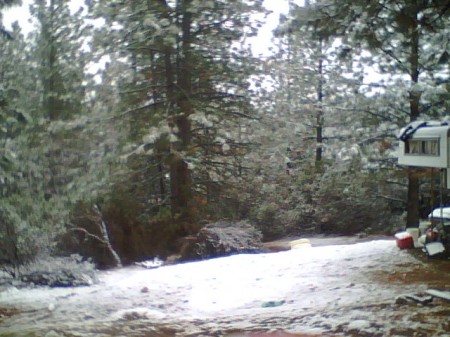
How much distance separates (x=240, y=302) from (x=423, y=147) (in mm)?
1117

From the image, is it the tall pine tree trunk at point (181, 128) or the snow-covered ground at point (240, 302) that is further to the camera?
the tall pine tree trunk at point (181, 128)

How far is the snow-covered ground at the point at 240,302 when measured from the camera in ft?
6.53

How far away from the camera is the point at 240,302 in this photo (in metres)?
2.11

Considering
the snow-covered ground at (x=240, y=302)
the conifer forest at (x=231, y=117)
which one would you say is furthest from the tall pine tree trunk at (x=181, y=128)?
the snow-covered ground at (x=240, y=302)

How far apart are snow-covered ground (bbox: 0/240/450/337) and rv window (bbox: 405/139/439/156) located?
0.56 metres

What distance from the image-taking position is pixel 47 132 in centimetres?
236

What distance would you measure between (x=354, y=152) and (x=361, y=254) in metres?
0.51

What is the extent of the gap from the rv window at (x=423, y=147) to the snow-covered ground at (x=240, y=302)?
0.56 m

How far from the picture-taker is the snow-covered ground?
6.53 ft

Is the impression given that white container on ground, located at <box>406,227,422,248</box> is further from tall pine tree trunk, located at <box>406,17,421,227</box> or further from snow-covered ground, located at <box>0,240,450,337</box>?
snow-covered ground, located at <box>0,240,450,337</box>

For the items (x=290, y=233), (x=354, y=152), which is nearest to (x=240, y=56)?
(x=354, y=152)

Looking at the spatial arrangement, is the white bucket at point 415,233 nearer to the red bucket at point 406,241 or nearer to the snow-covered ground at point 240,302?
the red bucket at point 406,241

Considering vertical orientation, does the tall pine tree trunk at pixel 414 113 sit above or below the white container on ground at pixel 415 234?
above

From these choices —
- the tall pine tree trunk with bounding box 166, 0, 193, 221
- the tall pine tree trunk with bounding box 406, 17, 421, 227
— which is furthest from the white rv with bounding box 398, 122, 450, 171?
the tall pine tree trunk with bounding box 166, 0, 193, 221
